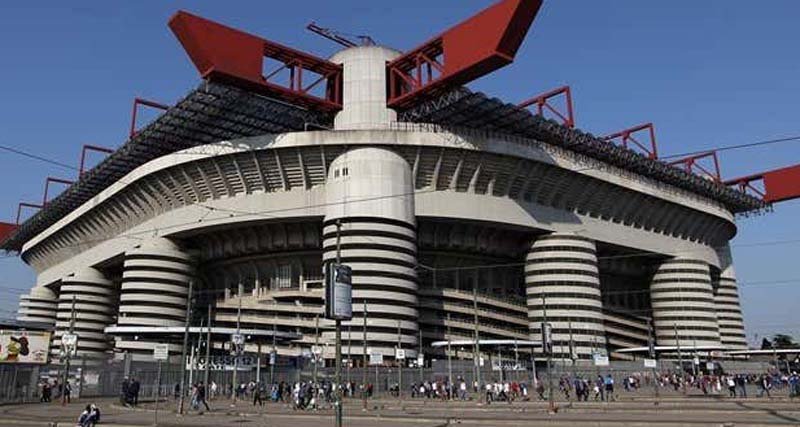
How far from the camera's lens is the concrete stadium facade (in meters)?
66.4

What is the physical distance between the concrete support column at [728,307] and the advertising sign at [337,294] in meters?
100

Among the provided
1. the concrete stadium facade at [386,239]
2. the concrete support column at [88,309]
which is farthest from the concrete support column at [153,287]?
the concrete support column at [88,309]

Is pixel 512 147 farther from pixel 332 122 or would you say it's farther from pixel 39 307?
Answer: pixel 39 307

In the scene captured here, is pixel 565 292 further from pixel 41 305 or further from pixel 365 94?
pixel 41 305

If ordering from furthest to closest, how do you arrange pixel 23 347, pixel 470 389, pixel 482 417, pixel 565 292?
pixel 565 292, pixel 470 389, pixel 23 347, pixel 482 417

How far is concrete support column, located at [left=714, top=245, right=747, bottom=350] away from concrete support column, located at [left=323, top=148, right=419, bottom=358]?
205ft

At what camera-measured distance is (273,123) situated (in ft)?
234

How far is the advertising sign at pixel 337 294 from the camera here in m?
18.4

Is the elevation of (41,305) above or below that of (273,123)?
below

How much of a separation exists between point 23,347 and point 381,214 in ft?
106

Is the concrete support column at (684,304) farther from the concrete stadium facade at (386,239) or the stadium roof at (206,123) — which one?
the stadium roof at (206,123)

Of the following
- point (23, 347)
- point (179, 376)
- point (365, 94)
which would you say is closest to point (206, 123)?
point (365, 94)

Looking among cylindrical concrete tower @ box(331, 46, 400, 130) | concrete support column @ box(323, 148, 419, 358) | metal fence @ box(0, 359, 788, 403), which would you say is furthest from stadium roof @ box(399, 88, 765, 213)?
metal fence @ box(0, 359, 788, 403)

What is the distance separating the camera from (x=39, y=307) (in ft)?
372
